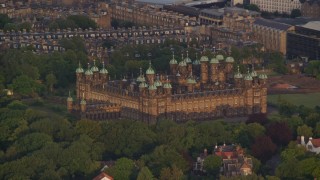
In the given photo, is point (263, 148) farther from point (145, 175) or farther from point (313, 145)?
point (145, 175)

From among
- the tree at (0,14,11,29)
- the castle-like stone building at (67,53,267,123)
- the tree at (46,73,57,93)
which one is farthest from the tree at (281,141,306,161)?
the tree at (0,14,11,29)

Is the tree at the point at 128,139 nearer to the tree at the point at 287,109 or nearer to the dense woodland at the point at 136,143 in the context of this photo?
the dense woodland at the point at 136,143

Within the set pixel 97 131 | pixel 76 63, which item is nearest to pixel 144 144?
pixel 97 131

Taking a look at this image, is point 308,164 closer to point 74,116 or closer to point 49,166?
point 49,166

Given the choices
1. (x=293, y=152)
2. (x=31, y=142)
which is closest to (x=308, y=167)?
(x=293, y=152)

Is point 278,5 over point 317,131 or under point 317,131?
under

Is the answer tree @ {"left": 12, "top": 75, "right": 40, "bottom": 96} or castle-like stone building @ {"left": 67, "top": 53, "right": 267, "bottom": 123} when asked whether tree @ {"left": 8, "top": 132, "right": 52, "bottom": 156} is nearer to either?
castle-like stone building @ {"left": 67, "top": 53, "right": 267, "bottom": 123}

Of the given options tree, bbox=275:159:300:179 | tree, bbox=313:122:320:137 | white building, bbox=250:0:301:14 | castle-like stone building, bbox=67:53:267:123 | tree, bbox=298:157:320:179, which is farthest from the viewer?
white building, bbox=250:0:301:14
